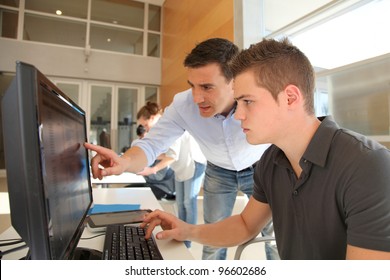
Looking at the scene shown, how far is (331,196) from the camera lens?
653mm

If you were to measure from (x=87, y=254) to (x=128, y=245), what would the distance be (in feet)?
0.33

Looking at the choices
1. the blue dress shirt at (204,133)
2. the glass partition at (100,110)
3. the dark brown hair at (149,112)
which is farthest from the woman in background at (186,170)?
the glass partition at (100,110)

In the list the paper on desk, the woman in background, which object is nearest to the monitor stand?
the paper on desk

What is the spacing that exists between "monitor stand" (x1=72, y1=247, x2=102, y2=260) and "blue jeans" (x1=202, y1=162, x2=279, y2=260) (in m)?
0.99

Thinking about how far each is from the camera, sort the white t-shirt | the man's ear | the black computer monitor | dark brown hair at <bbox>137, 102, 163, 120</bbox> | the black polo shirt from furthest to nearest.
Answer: dark brown hair at <bbox>137, 102, 163, 120</bbox>
the white t-shirt
the man's ear
the black polo shirt
the black computer monitor

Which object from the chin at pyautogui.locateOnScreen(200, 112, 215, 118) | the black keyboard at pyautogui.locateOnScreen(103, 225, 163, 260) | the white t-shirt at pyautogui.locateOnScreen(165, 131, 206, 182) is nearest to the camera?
the black keyboard at pyautogui.locateOnScreen(103, 225, 163, 260)

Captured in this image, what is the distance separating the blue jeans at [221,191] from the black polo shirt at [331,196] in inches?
28.7

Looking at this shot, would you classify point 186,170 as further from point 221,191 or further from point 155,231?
point 155,231

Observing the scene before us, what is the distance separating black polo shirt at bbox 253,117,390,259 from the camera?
56 centimetres

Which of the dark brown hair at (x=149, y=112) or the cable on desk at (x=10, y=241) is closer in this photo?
the cable on desk at (x=10, y=241)

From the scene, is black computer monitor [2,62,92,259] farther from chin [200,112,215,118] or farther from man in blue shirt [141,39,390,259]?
chin [200,112,215,118]

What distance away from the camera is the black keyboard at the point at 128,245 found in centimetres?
66

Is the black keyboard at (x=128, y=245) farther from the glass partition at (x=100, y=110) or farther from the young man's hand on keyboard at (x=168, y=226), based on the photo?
the glass partition at (x=100, y=110)
